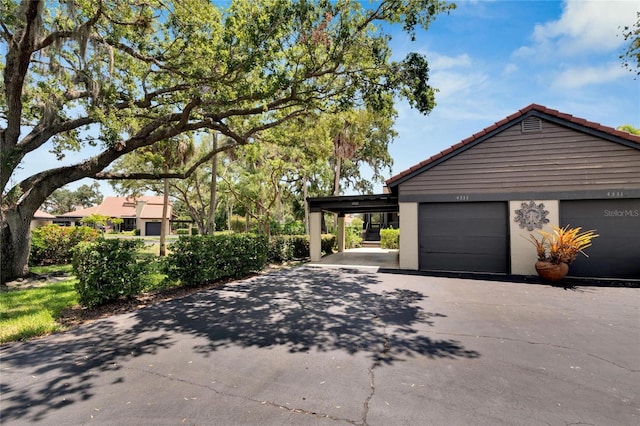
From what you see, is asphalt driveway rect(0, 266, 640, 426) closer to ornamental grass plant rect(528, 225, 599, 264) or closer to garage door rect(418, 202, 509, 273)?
ornamental grass plant rect(528, 225, 599, 264)

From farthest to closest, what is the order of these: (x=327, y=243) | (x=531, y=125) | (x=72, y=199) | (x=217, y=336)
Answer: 1. (x=72, y=199)
2. (x=327, y=243)
3. (x=531, y=125)
4. (x=217, y=336)

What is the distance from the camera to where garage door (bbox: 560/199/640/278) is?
9312 mm

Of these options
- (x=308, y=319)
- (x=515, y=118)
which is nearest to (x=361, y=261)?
(x=515, y=118)

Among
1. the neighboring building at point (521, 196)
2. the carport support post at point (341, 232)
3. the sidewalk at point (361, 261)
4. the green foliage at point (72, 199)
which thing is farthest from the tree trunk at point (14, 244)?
the green foliage at point (72, 199)

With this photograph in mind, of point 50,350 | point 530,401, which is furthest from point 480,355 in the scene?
point 50,350

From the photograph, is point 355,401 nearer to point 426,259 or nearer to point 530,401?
point 530,401

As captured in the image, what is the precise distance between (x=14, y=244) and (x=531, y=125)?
55.0ft

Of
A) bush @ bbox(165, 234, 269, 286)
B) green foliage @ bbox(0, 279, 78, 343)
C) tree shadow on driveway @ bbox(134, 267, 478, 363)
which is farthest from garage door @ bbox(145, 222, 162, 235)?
tree shadow on driveway @ bbox(134, 267, 478, 363)

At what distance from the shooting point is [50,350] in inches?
166

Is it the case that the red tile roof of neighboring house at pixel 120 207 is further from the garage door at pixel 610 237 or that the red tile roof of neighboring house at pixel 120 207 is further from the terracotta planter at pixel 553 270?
the garage door at pixel 610 237

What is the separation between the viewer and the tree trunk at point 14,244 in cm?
896

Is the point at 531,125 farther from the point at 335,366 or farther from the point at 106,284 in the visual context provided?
the point at 106,284

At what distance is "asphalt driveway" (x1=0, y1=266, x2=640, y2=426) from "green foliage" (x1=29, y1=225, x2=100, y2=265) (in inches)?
427

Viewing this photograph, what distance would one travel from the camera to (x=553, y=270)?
8898mm
